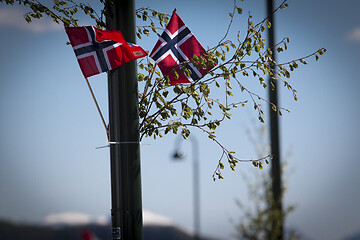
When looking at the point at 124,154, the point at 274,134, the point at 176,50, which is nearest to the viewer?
the point at 124,154

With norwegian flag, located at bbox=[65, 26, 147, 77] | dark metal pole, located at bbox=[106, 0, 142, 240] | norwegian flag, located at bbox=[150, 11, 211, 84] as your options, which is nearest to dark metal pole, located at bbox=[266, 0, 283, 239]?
norwegian flag, located at bbox=[150, 11, 211, 84]

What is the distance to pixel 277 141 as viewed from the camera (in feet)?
15.5

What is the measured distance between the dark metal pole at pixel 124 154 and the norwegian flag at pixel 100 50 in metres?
0.09

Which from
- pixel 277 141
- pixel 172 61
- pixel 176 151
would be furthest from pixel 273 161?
pixel 176 151

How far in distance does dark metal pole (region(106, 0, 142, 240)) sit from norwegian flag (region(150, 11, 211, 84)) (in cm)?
38

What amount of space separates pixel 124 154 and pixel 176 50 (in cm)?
100

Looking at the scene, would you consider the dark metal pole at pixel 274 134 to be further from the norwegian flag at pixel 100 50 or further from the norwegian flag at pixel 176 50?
the norwegian flag at pixel 100 50

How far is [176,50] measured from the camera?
458 centimetres

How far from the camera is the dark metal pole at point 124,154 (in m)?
4.07

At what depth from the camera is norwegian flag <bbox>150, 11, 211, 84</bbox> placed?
4512mm

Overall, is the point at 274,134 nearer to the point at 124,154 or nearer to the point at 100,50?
the point at 124,154

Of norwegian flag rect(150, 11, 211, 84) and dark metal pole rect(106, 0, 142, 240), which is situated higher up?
norwegian flag rect(150, 11, 211, 84)

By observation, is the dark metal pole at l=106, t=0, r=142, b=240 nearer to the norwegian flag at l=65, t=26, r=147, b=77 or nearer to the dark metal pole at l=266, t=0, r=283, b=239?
the norwegian flag at l=65, t=26, r=147, b=77

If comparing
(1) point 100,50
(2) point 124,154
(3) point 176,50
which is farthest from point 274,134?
(1) point 100,50
